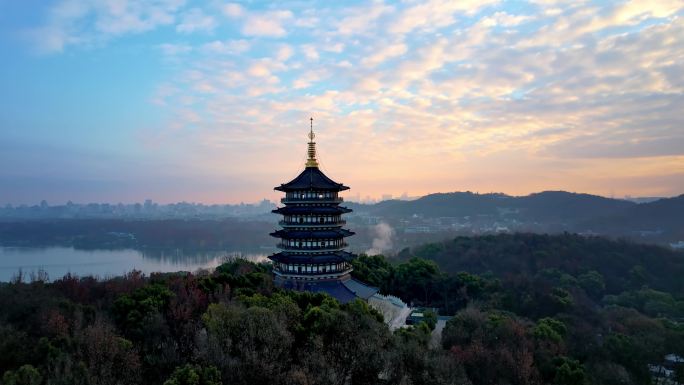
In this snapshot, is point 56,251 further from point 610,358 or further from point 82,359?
point 610,358

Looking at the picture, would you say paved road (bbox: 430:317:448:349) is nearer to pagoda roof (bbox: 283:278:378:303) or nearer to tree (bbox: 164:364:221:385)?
pagoda roof (bbox: 283:278:378:303)

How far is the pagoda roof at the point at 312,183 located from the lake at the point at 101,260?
39.2m

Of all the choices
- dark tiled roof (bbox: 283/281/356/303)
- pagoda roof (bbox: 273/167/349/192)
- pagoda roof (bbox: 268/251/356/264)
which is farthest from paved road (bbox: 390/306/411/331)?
pagoda roof (bbox: 273/167/349/192)

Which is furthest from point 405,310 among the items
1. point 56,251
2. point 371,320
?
point 56,251

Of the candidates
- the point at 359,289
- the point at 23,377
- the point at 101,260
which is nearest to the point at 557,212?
the point at 101,260

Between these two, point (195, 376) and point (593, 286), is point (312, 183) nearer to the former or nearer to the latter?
point (195, 376)

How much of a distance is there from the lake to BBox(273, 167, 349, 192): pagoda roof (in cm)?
3917

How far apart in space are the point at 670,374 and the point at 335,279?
15548 mm

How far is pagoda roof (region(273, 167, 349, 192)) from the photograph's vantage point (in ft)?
74.5

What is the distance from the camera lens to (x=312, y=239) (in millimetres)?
22469

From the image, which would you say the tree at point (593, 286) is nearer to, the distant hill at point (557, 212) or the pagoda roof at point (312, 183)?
the pagoda roof at point (312, 183)

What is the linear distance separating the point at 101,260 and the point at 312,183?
72.1 metres

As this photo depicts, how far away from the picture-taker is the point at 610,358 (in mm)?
18828

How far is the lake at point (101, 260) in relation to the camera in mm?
66312
